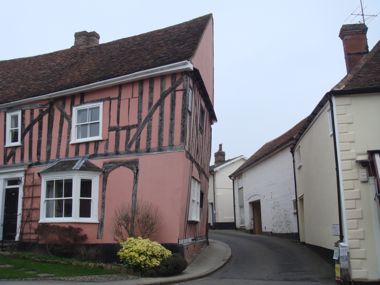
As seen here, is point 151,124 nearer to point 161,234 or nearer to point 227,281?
point 161,234

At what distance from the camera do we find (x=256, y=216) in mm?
31781

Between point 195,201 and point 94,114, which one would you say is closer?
point 94,114

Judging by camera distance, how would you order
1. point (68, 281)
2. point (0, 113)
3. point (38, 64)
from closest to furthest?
point (68, 281) → point (0, 113) → point (38, 64)

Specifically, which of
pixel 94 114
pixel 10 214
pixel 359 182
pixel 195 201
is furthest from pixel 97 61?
pixel 359 182

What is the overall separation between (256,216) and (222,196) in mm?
8123

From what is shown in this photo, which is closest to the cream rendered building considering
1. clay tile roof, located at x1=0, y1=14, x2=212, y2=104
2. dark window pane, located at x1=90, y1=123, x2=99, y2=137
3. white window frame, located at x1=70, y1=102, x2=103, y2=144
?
clay tile roof, located at x1=0, y1=14, x2=212, y2=104

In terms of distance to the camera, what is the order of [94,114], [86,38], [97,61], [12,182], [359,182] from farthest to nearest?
Answer: 1. [86,38]
2. [97,61]
3. [12,182]
4. [94,114]
5. [359,182]

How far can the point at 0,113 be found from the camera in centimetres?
1889

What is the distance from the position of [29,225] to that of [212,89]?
10814mm

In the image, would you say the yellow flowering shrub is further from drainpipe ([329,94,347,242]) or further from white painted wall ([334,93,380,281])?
white painted wall ([334,93,380,281])

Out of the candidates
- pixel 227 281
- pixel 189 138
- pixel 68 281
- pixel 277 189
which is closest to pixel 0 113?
pixel 189 138

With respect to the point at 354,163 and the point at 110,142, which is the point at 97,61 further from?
the point at 354,163

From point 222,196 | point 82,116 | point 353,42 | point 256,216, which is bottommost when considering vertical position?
point 256,216

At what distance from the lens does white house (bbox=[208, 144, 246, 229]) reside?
129ft
